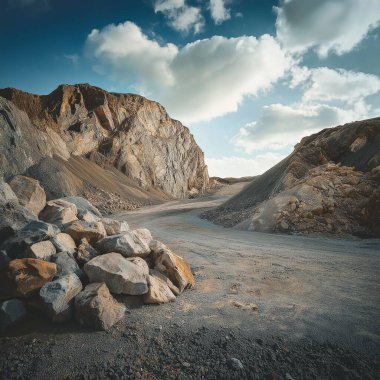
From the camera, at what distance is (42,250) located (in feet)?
12.0

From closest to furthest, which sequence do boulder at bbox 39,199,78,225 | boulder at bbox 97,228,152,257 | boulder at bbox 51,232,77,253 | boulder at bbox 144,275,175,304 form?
boulder at bbox 144,275,175,304, boulder at bbox 51,232,77,253, boulder at bbox 97,228,152,257, boulder at bbox 39,199,78,225

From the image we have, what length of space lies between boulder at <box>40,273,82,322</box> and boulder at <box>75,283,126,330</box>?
0.36 feet

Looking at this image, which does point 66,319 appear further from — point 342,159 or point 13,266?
point 342,159

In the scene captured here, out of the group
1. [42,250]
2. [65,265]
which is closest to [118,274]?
[65,265]

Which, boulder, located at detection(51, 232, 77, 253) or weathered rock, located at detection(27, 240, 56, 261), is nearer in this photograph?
weathered rock, located at detection(27, 240, 56, 261)

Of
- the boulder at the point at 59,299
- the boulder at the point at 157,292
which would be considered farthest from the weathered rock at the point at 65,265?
the boulder at the point at 157,292

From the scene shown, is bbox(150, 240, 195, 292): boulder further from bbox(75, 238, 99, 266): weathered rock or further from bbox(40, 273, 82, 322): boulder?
bbox(40, 273, 82, 322): boulder

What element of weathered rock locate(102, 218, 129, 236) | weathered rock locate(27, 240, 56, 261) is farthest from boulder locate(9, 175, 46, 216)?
weathered rock locate(27, 240, 56, 261)

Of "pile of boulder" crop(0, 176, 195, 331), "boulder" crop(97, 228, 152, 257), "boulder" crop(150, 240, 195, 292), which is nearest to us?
"pile of boulder" crop(0, 176, 195, 331)

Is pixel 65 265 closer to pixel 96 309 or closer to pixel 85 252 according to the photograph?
pixel 85 252

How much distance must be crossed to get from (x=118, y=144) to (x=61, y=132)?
10.2 metres

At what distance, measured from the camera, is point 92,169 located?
32.1 m

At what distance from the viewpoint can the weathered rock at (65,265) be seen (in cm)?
356

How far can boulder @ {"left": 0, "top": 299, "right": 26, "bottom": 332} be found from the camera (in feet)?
9.70
